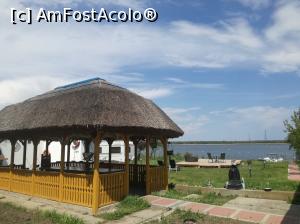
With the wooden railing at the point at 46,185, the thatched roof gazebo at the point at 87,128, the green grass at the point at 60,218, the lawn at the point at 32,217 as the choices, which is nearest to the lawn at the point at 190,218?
the green grass at the point at 60,218

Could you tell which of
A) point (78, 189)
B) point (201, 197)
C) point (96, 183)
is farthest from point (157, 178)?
point (96, 183)

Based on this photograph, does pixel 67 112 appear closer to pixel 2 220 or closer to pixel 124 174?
pixel 124 174

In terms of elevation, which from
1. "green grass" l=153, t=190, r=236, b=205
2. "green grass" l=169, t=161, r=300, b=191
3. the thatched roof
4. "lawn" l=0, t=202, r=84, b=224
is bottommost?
"lawn" l=0, t=202, r=84, b=224

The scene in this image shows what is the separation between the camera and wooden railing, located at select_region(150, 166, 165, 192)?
17.3m

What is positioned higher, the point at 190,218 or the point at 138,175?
the point at 138,175

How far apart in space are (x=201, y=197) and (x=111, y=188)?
449cm

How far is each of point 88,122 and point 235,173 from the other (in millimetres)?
8824

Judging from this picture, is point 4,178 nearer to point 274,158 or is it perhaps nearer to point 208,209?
point 208,209

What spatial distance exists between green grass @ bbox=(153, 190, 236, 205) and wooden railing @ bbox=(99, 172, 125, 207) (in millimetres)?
2432

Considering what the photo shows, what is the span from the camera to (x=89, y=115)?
13.7 m

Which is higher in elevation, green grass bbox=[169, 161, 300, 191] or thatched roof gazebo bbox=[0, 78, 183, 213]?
thatched roof gazebo bbox=[0, 78, 183, 213]

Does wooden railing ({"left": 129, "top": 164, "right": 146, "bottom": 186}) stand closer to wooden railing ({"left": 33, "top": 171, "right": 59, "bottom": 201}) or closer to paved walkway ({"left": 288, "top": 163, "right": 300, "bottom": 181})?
wooden railing ({"left": 33, "top": 171, "right": 59, "bottom": 201})

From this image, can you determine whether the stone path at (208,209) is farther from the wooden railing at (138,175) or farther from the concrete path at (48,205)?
the wooden railing at (138,175)

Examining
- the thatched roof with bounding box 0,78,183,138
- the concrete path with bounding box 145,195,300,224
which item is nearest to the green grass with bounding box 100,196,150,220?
the concrete path with bounding box 145,195,300,224
